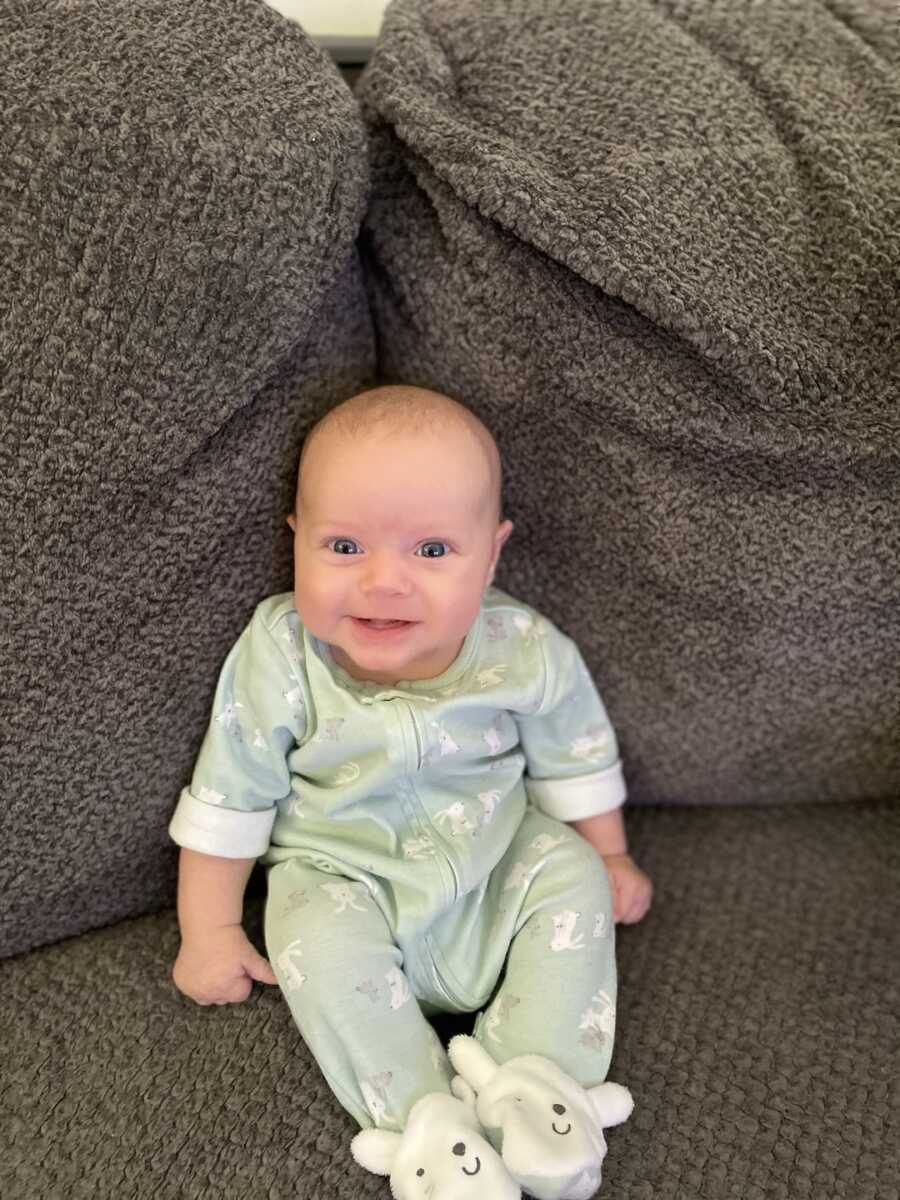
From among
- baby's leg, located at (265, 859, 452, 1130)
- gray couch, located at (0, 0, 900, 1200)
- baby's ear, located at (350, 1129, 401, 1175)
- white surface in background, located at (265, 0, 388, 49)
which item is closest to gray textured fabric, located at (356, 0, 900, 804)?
gray couch, located at (0, 0, 900, 1200)

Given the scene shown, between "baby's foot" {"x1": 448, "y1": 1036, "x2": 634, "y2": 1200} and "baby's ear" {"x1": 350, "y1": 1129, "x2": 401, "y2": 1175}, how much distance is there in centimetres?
7

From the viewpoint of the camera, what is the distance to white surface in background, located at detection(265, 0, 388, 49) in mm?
1005

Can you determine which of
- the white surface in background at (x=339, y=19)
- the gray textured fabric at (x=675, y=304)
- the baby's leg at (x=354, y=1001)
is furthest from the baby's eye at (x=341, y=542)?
the white surface in background at (x=339, y=19)

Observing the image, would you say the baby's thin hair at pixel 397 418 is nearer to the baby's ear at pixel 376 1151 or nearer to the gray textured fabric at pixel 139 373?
the gray textured fabric at pixel 139 373

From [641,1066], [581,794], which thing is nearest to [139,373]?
[581,794]

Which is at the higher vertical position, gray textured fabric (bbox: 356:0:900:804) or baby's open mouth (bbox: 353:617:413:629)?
gray textured fabric (bbox: 356:0:900:804)

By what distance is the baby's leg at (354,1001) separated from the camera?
79 centimetres

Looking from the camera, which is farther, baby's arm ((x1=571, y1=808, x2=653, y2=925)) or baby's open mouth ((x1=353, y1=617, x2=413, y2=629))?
baby's arm ((x1=571, y1=808, x2=653, y2=925))

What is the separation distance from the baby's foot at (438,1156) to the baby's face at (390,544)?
34 cm

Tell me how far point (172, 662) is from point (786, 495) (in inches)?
21.9

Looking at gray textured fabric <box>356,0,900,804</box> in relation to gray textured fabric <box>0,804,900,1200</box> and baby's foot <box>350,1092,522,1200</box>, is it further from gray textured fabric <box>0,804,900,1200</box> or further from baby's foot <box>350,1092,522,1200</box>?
baby's foot <box>350,1092,522,1200</box>

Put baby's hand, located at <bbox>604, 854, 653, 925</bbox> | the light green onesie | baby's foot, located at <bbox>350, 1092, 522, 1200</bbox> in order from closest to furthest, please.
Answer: baby's foot, located at <bbox>350, 1092, 522, 1200</bbox> < the light green onesie < baby's hand, located at <bbox>604, 854, 653, 925</bbox>

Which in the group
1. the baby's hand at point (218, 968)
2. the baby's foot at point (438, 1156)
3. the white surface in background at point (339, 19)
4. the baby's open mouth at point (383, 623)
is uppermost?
the white surface in background at point (339, 19)

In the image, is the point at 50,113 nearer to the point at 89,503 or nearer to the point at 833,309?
the point at 89,503
